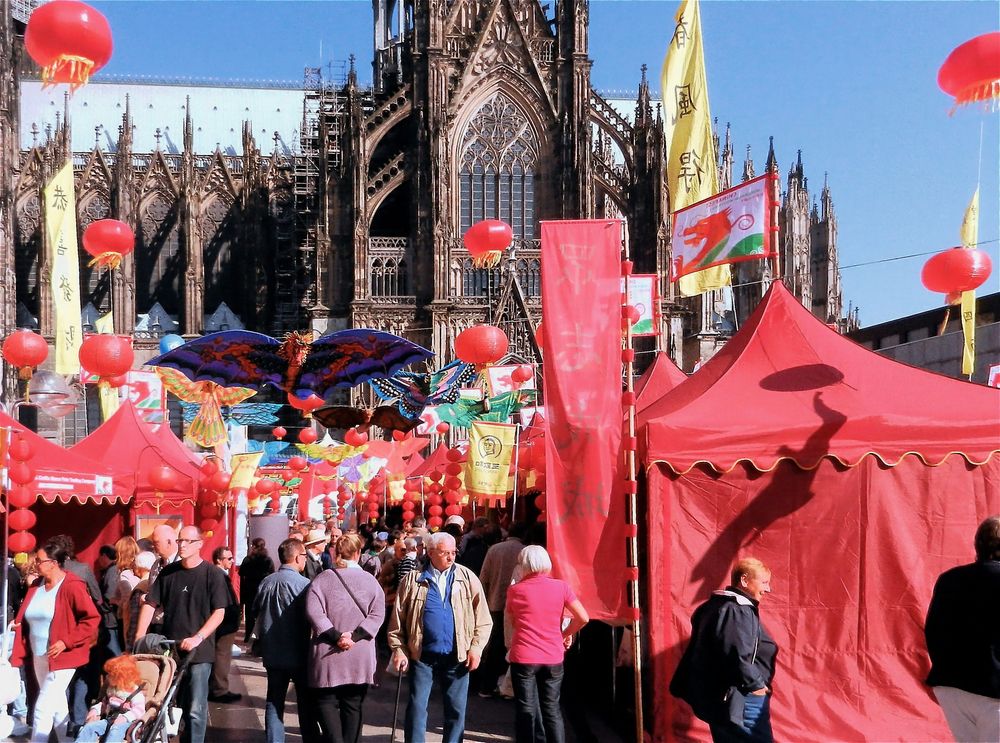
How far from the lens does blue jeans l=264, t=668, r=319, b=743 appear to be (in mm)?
7910

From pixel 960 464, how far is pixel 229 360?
8.19 metres

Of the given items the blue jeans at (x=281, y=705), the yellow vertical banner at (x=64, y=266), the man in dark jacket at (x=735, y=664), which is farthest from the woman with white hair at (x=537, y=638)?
the yellow vertical banner at (x=64, y=266)

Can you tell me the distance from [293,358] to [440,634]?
20.7ft

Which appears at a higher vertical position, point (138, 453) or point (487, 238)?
point (487, 238)

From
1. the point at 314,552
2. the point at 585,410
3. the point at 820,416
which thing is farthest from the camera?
the point at 314,552

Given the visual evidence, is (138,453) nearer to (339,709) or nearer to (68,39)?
(68,39)

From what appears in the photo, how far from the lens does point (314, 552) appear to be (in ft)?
37.4

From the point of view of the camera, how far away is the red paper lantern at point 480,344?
588 inches

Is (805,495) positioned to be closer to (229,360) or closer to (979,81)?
(979,81)

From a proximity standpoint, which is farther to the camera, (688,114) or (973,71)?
(688,114)

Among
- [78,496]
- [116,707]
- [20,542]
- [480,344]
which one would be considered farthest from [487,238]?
[116,707]

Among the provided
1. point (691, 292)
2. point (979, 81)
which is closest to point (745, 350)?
point (691, 292)

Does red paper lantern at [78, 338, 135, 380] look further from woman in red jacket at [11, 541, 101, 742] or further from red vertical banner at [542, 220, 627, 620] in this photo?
red vertical banner at [542, 220, 627, 620]

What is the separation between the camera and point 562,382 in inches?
331
